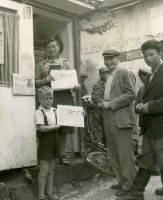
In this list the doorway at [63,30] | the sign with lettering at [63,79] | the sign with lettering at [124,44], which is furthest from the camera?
the sign with lettering at [124,44]

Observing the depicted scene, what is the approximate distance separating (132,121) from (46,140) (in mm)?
1280

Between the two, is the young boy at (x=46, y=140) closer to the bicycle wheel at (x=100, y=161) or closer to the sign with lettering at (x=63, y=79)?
the sign with lettering at (x=63, y=79)

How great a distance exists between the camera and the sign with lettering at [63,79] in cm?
446

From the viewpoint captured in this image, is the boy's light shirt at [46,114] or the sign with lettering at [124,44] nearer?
the boy's light shirt at [46,114]

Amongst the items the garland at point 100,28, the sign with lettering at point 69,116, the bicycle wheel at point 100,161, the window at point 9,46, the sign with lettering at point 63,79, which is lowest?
the bicycle wheel at point 100,161

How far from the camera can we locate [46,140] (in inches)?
149

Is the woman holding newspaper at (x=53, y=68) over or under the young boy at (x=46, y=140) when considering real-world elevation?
over

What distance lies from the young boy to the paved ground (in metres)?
0.54

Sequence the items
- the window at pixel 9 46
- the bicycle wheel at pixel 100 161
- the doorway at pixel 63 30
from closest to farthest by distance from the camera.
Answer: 1. the window at pixel 9 46
2. the bicycle wheel at pixel 100 161
3. the doorway at pixel 63 30

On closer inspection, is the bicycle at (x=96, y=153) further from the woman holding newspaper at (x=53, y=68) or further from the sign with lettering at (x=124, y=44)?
the sign with lettering at (x=124, y=44)

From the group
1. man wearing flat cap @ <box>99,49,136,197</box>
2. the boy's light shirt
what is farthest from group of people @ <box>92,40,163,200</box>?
the boy's light shirt

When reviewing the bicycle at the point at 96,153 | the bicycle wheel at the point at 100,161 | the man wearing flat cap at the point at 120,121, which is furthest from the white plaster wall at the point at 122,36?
the man wearing flat cap at the point at 120,121

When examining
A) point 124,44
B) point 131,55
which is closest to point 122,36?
point 124,44

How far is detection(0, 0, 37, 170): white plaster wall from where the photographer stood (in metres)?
4.15
